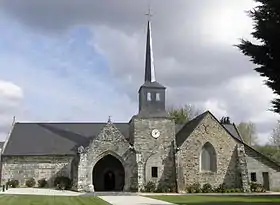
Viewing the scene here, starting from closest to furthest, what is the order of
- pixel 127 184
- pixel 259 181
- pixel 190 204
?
pixel 190 204 → pixel 127 184 → pixel 259 181

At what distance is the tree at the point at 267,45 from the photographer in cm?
1416

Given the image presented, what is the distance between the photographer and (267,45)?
48.5ft

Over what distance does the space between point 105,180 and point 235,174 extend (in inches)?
495

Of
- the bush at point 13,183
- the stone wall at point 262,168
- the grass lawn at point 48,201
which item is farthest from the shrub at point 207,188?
the bush at point 13,183

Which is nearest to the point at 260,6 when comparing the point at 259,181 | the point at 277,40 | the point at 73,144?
the point at 277,40

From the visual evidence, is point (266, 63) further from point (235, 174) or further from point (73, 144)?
point (73, 144)

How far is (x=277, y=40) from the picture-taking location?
1429 cm

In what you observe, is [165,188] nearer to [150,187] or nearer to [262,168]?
[150,187]

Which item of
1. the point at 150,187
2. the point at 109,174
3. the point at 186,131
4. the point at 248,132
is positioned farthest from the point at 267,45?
the point at 248,132

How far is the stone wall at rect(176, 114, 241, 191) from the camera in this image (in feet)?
128

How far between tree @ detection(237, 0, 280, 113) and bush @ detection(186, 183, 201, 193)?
23334 mm

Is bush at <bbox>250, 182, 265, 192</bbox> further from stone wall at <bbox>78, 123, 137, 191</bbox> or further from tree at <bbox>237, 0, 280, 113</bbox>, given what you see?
tree at <bbox>237, 0, 280, 113</bbox>

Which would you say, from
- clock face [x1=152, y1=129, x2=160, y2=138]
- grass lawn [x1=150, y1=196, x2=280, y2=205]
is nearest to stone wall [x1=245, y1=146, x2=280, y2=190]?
clock face [x1=152, y1=129, x2=160, y2=138]

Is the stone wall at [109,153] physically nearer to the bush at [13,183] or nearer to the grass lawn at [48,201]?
the bush at [13,183]
